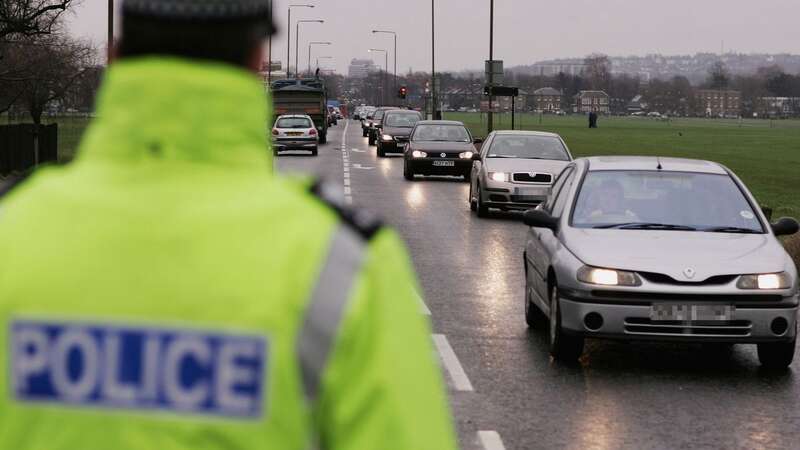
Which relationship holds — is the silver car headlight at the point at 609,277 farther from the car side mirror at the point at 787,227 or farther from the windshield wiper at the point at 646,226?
the car side mirror at the point at 787,227

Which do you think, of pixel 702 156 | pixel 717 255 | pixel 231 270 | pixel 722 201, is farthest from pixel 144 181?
pixel 702 156

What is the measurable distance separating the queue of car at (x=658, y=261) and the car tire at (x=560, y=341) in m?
0.01

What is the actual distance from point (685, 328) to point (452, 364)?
64.3 inches

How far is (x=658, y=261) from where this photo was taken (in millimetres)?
10164

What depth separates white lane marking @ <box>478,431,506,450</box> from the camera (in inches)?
309

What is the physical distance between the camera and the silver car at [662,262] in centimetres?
998

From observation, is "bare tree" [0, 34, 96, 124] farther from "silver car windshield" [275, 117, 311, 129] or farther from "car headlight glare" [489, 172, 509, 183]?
"car headlight glare" [489, 172, 509, 183]

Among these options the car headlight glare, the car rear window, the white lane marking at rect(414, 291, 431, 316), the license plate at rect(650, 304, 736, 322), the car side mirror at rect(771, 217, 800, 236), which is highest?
the car rear window

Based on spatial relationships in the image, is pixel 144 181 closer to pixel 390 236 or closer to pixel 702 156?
pixel 390 236

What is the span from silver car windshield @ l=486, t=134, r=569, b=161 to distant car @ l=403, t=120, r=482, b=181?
31.8ft

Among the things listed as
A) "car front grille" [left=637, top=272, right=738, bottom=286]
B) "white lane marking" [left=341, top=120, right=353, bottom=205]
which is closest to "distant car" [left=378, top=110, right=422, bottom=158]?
"white lane marking" [left=341, top=120, right=353, bottom=205]

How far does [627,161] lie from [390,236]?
1019 cm

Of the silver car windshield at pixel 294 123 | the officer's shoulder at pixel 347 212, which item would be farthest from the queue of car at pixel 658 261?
the silver car windshield at pixel 294 123

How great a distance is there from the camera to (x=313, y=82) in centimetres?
8012
